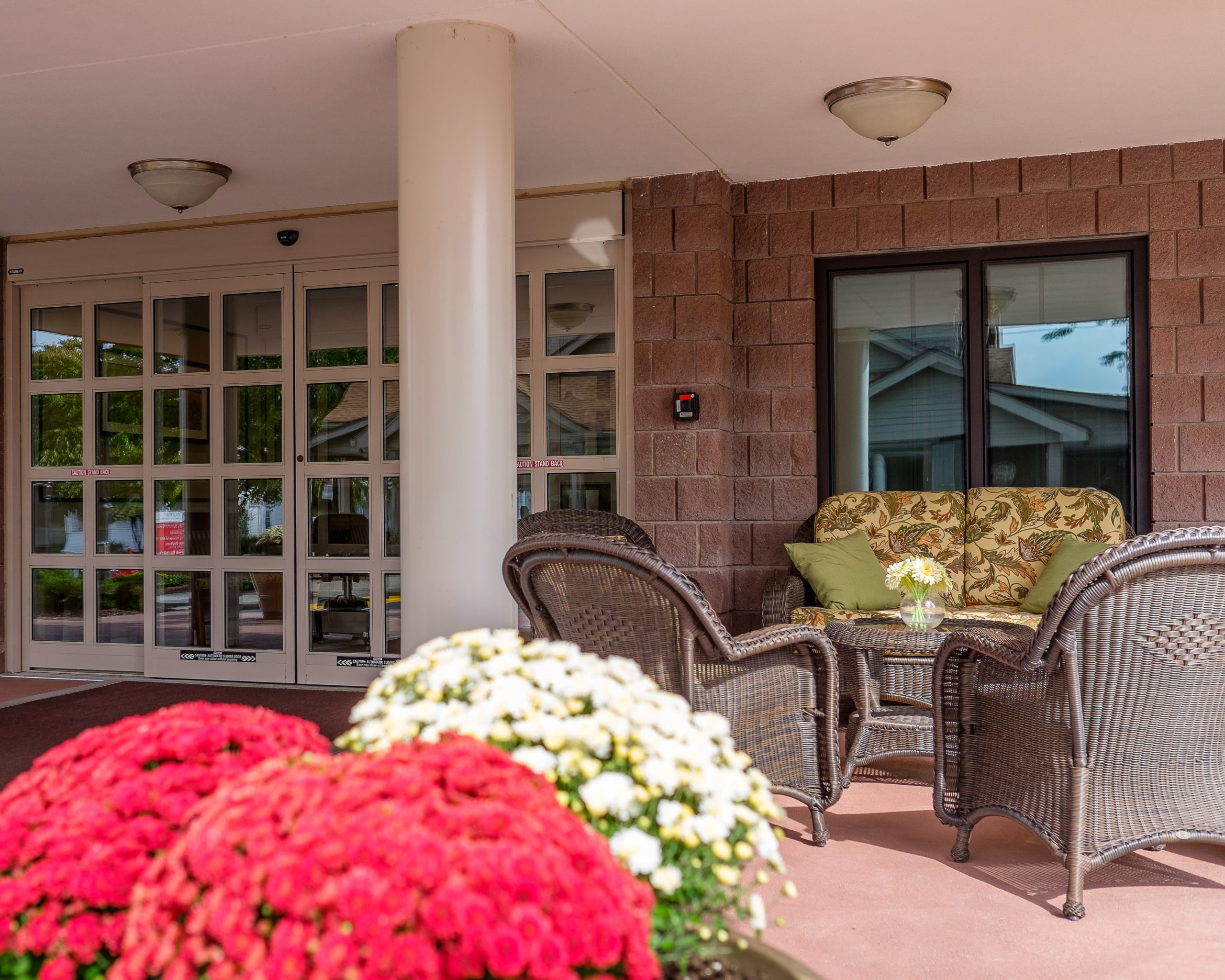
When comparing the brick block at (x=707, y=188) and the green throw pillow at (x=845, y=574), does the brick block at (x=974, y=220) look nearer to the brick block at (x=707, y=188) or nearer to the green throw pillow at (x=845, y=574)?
the brick block at (x=707, y=188)

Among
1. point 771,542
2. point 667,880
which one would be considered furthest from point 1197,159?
point 667,880

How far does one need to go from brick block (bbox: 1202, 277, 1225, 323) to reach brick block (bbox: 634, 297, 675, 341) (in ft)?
8.38

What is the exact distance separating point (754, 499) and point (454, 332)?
265 centimetres

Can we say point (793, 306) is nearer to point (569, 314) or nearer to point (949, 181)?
point (949, 181)

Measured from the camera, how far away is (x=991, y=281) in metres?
5.99

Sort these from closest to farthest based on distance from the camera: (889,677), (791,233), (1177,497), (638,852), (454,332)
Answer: (638,852) < (454,332) < (889,677) < (1177,497) < (791,233)

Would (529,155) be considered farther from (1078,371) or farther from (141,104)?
(1078,371)

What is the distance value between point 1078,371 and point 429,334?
3.55m

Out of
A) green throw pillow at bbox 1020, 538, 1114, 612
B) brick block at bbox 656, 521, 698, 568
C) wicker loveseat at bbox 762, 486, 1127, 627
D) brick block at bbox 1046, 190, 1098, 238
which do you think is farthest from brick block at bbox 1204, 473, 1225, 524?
brick block at bbox 656, 521, 698, 568

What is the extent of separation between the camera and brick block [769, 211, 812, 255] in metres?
6.11

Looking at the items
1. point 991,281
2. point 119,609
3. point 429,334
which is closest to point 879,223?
point 991,281

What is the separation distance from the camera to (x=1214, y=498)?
5.48 metres

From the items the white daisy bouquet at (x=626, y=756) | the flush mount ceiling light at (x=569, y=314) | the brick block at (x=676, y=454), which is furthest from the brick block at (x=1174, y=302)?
the white daisy bouquet at (x=626, y=756)

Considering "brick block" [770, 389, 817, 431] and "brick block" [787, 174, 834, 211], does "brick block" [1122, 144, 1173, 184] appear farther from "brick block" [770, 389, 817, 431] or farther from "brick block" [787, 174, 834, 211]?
"brick block" [770, 389, 817, 431]
